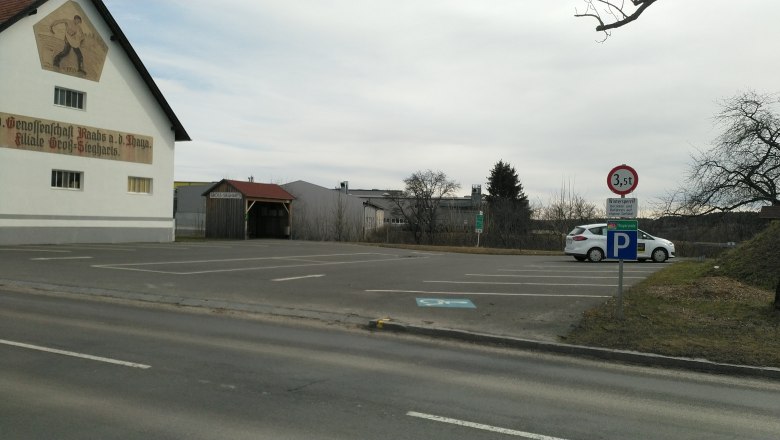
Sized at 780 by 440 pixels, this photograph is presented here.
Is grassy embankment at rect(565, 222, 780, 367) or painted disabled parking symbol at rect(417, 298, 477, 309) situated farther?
painted disabled parking symbol at rect(417, 298, 477, 309)

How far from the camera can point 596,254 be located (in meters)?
25.2

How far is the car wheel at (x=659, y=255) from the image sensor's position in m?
25.7

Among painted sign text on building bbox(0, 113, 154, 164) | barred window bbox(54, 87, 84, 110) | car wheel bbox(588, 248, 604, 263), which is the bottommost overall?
car wheel bbox(588, 248, 604, 263)

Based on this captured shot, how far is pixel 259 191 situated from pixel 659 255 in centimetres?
2969

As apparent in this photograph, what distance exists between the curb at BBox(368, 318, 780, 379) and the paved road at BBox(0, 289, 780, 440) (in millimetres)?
281

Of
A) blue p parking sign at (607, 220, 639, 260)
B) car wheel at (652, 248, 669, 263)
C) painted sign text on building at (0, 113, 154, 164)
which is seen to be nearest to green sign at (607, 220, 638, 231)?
blue p parking sign at (607, 220, 639, 260)

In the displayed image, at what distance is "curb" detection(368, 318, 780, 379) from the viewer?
7973mm

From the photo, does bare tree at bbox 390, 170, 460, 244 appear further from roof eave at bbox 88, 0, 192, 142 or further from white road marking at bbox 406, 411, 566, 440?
white road marking at bbox 406, 411, 566, 440

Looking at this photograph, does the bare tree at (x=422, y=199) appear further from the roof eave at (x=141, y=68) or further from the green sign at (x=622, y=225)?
the green sign at (x=622, y=225)

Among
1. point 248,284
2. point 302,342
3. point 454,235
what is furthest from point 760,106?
point 302,342

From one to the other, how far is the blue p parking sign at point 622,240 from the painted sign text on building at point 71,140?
24701 millimetres

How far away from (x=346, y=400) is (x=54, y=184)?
85.9 ft

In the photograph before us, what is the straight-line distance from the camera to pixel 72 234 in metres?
27.8

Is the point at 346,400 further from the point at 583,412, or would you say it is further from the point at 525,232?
the point at 525,232
